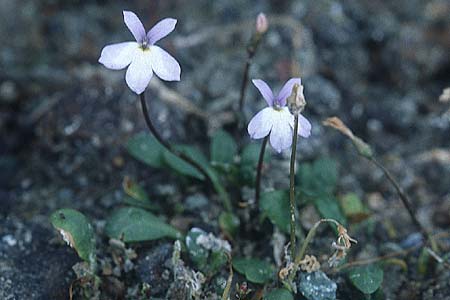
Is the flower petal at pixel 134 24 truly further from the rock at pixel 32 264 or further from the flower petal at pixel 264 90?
the rock at pixel 32 264

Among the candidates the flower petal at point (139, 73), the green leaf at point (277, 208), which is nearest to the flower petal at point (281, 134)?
the green leaf at point (277, 208)

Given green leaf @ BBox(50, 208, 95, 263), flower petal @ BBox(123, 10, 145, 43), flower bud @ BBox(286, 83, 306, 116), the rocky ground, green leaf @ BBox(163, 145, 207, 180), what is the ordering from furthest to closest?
the rocky ground
green leaf @ BBox(163, 145, 207, 180)
green leaf @ BBox(50, 208, 95, 263)
flower petal @ BBox(123, 10, 145, 43)
flower bud @ BBox(286, 83, 306, 116)

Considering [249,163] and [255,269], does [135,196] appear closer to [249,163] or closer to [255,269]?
[249,163]

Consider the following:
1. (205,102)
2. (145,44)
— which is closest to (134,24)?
(145,44)

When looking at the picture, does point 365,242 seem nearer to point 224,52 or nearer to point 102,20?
point 224,52

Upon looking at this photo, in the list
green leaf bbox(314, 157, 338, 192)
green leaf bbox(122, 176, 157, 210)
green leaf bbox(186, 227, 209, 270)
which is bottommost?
green leaf bbox(122, 176, 157, 210)

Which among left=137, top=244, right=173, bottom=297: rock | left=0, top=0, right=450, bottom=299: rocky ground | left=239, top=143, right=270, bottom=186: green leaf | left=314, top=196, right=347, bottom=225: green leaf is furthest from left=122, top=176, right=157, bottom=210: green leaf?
left=314, top=196, right=347, bottom=225: green leaf

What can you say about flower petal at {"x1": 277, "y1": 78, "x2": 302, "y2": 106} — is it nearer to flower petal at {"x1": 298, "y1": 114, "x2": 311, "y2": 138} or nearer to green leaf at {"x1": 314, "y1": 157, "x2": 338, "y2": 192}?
flower petal at {"x1": 298, "y1": 114, "x2": 311, "y2": 138}
